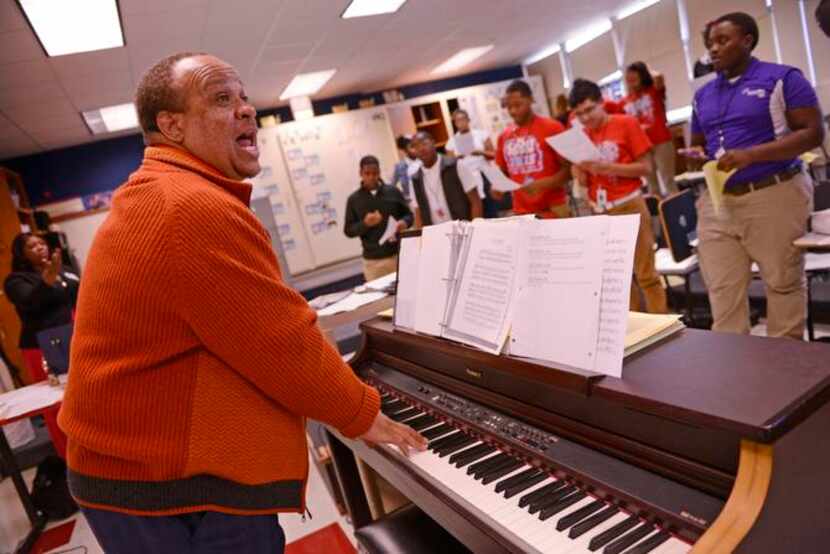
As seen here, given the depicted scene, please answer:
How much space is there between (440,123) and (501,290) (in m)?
9.58

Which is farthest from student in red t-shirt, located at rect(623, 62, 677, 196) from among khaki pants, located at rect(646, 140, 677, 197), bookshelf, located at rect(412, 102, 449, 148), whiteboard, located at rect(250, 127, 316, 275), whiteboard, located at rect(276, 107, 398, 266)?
whiteboard, located at rect(250, 127, 316, 275)

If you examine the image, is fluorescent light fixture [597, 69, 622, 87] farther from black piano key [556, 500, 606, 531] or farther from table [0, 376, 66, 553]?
black piano key [556, 500, 606, 531]

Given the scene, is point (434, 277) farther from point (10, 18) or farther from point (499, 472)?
point (10, 18)

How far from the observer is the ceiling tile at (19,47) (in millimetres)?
4223

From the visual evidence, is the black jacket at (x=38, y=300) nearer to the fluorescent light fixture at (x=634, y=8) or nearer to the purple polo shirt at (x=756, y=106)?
the purple polo shirt at (x=756, y=106)

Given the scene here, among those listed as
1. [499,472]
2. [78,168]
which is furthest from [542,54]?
[499,472]

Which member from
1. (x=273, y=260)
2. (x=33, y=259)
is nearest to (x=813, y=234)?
(x=273, y=260)

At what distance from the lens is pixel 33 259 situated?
13.2 ft

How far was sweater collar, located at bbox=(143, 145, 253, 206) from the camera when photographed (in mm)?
1168

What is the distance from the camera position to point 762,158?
245cm

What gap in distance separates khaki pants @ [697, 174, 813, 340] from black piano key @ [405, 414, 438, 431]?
6.19 ft

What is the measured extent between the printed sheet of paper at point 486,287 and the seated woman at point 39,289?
350 cm

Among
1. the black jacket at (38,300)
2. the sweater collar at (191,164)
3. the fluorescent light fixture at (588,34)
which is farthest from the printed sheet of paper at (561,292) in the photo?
the fluorescent light fixture at (588,34)

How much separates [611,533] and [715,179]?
2153 mm
